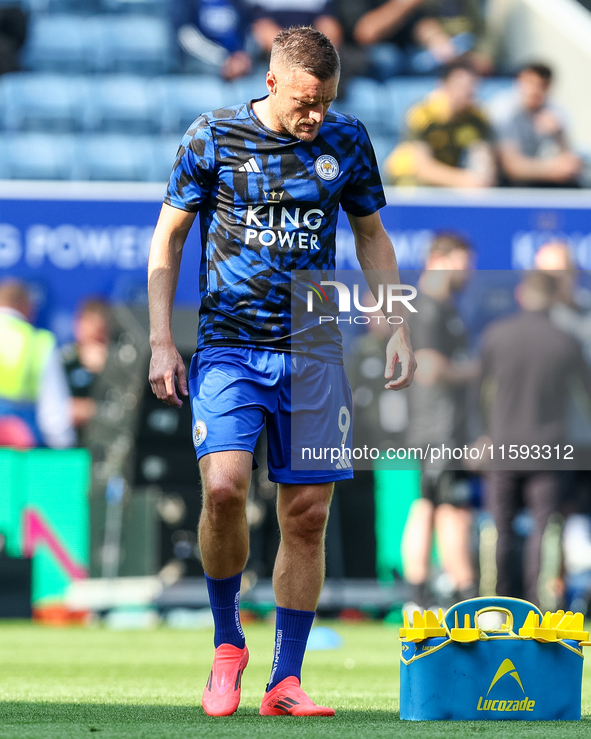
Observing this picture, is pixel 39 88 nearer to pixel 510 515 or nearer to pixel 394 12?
pixel 394 12

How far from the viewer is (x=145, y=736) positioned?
248 centimetres

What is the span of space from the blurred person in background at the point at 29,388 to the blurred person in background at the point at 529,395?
2724 mm

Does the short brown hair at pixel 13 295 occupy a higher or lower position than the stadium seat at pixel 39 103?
lower

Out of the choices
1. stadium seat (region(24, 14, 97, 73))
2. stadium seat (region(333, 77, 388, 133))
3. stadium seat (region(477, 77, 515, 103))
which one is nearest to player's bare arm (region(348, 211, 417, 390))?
stadium seat (region(333, 77, 388, 133))

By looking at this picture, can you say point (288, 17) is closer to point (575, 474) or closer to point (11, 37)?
point (11, 37)

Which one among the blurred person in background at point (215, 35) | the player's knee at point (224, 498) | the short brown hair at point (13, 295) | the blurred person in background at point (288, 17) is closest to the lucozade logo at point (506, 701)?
the player's knee at point (224, 498)

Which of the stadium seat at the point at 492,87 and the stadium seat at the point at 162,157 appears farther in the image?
the stadium seat at the point at 492,87

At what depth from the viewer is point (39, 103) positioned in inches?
429

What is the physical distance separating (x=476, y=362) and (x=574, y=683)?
4470mm

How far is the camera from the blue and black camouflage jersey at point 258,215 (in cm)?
320

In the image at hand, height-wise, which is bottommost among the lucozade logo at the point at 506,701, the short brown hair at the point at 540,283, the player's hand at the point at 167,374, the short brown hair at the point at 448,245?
the lucozade logo at the point at 506,701

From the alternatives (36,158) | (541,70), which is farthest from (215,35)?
(541,70)

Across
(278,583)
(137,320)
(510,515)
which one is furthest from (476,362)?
(278,583)

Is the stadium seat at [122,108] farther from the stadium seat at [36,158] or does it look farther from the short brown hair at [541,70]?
the short brown hair at [541,70]
